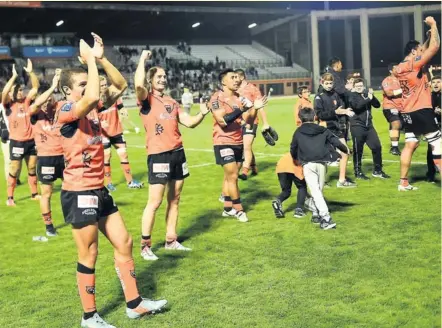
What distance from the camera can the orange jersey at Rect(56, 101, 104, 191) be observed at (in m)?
4.96

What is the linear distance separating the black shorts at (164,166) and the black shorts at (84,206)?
183 cm

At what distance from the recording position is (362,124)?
11344 millimetres

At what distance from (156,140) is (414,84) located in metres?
4.90

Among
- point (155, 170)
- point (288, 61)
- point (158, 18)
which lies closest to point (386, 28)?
point (288, 61)

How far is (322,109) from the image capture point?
34.7 ft

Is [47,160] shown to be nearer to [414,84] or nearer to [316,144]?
[316,144]

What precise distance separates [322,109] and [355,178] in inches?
73.9

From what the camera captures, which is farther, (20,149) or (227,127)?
(20,149)

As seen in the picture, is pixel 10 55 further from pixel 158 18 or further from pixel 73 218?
pixel 73 218

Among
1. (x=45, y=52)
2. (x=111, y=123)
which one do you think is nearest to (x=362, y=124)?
(x=111, y=123)

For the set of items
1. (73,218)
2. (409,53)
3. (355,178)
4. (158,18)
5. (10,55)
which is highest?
(158,18)

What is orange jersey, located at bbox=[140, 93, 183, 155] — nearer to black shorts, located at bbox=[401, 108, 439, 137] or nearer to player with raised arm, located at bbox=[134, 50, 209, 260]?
player with raised arm, located at bbox=[134, 50, 209, 260]

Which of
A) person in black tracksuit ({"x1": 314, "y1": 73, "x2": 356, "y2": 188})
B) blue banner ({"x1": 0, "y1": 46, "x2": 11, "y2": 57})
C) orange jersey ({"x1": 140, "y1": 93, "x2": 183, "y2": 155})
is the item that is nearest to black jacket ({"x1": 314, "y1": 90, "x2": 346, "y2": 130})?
person in black tracksuit ({"x1": 314, "y1": 73, "x2": 356, "y2": 188})

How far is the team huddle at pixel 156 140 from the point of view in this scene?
16.4 ft
